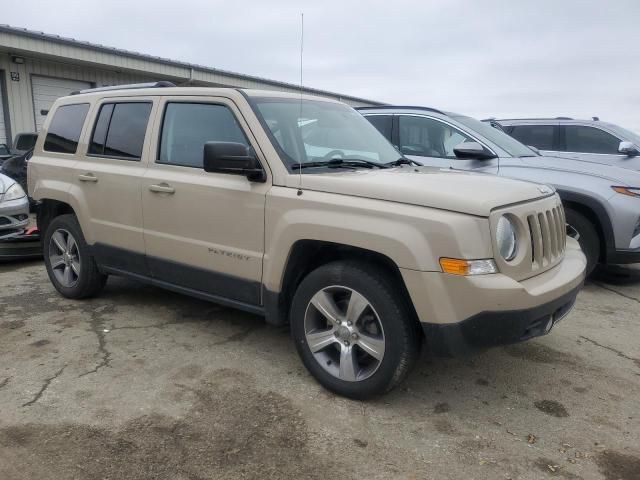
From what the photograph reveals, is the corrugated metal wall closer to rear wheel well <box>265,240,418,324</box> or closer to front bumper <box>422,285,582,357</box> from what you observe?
rear wheel well <box>265,240,418,324</box>

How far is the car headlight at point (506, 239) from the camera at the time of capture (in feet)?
9.24

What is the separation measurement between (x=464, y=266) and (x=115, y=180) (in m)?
2.91

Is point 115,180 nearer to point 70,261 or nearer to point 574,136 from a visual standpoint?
point 70,261

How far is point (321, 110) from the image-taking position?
4168 millimetres

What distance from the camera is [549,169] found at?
232 inches

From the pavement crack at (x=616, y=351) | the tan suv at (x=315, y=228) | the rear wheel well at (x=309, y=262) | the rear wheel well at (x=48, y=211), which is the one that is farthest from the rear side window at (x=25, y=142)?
the pavement crack at (x=616, y=351)

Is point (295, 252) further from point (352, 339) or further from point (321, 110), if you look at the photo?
point (321, 110)

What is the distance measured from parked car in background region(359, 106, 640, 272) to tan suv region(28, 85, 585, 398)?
2138 mm

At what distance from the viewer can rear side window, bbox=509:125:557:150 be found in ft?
30.0

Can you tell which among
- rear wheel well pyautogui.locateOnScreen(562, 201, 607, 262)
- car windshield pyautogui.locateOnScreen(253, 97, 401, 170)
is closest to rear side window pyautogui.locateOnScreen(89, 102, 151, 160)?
car windshield pyautogui.locateOnScreen(253, 97, 401, 170)

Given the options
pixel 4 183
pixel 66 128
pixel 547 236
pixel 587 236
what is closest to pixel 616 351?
pixel 547 236

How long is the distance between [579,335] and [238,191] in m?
2.98

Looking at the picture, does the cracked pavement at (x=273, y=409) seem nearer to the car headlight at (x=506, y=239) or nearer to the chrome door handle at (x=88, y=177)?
the car headlight at (x=506, y=239)

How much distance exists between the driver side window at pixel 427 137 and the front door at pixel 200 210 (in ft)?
10.8
